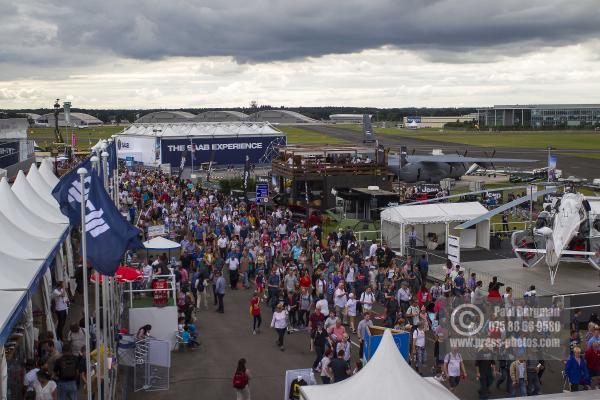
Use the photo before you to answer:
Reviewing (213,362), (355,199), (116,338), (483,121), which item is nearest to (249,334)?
(213,362)

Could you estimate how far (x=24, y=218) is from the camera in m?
16.7

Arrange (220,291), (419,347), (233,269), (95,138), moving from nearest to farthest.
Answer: (419,347), (220,291), (233,269), (95,138)

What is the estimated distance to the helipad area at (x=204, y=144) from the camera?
5931cm

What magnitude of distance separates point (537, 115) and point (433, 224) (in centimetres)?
17348

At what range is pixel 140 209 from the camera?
1321 inches

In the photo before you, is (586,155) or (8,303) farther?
(586,155)

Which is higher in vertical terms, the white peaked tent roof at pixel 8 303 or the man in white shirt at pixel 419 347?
the white peaked tent roof at pixel 8 303

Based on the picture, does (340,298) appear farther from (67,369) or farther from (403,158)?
(403,158)

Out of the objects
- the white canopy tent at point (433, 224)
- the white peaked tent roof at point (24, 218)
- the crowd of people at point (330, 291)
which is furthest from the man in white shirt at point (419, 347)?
the white canopy tent at point (433, 224)

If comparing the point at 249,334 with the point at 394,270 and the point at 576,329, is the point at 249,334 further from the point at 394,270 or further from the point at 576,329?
the point at 576,329

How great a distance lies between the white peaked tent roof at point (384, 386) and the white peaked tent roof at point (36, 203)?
11424 mm

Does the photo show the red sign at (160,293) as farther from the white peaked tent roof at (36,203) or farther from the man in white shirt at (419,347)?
the man in white shirt at (419,347)

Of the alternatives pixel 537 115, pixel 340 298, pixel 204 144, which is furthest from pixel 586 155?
pixel 537 115

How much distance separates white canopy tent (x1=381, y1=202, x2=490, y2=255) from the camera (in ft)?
81.3
